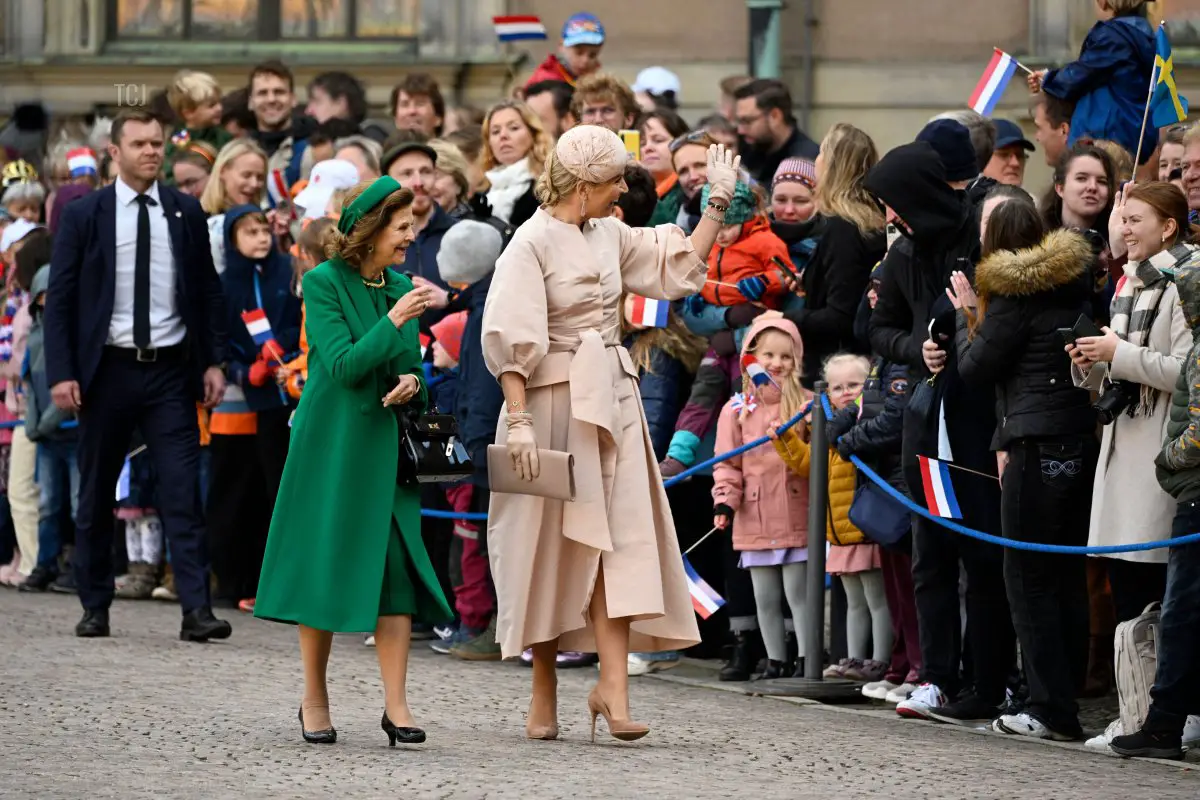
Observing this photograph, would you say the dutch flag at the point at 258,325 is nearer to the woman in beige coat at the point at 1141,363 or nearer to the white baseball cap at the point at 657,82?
the white baseball cap at the point at 657,82

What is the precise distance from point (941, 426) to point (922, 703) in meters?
1.09

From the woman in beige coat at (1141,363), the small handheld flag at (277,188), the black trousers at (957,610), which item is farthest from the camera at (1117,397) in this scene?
the small handheld flag at (277,188)

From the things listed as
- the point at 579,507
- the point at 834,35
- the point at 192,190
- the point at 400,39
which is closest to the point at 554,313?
the point at 579,507

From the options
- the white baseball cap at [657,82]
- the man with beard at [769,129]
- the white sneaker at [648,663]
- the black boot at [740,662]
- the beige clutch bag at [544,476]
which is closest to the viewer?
the beige clutch bag at [544,476]

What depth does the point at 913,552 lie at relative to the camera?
9.91m

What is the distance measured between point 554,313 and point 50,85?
13.8m

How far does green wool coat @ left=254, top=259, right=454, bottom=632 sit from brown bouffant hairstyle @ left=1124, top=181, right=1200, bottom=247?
267cm

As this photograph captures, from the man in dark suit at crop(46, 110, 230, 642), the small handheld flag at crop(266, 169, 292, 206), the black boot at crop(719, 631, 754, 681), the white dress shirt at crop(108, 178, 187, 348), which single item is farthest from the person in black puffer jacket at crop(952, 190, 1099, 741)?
the small handheld flag at crop(266, 169, 292, 206)

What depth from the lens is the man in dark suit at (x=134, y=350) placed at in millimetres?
11906

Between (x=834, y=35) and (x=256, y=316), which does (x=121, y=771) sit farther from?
(x=834, y=35)

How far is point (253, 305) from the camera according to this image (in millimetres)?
13734

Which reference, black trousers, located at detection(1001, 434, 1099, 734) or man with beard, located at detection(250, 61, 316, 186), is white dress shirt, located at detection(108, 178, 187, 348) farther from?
black trousers, located at detection(1001, 434, 1099, 734)

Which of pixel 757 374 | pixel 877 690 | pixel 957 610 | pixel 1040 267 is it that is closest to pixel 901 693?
pixel 877 690

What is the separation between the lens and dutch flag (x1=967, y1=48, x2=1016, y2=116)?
11.7m
